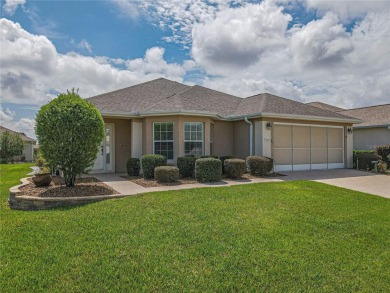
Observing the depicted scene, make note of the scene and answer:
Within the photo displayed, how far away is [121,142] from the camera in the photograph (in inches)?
596

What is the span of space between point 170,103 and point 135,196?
7.36 metres

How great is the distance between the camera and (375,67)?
17.0 metres

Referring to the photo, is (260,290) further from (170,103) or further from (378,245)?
(170,103)

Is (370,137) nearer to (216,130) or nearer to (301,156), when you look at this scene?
(301,156)

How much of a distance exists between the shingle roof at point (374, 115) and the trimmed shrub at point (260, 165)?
1199cm

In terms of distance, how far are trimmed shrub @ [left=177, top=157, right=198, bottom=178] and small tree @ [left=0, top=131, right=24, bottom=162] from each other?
1156 inches

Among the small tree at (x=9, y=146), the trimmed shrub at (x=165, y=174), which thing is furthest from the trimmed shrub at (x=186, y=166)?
the small tree at (x=9, y=146)

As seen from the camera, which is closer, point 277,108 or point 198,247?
point 198,247

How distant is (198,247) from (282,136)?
39.1ft

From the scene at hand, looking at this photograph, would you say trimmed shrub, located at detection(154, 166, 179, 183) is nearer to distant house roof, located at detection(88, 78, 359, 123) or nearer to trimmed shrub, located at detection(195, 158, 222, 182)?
trimmed shrub, located at detection(195, 158, 222, 182)

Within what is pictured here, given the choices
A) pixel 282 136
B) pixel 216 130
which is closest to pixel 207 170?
pixel 216 130

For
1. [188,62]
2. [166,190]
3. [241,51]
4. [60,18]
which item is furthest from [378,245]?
[188,62]

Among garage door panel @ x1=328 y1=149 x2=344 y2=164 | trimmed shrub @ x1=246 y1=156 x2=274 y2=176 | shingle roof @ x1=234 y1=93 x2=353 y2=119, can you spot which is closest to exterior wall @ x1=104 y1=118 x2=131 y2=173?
shingle roof @ x1=234 y1=93 x2=353 y2=119

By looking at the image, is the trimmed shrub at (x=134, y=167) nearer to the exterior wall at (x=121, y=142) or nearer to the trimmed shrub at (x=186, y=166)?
the exterior wall at (x=121, y=142)
